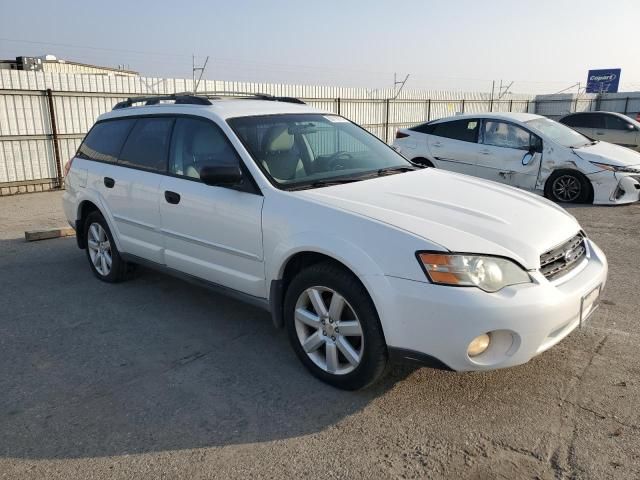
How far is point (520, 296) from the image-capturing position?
2.72 m

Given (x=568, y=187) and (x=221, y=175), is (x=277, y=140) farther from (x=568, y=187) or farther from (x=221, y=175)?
(x=568, y=187)

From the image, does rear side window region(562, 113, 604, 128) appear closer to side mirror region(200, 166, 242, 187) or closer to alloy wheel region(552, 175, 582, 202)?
alloy wheel region(552, 175, 582, 202)

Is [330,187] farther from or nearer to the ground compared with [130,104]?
nearer to the ground

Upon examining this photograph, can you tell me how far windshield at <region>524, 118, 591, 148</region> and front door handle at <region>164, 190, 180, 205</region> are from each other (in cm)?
698

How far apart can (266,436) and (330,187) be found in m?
1.61

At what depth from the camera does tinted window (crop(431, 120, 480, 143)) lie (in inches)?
374

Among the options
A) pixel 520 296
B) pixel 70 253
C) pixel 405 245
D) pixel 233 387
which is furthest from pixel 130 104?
pixel 520 296

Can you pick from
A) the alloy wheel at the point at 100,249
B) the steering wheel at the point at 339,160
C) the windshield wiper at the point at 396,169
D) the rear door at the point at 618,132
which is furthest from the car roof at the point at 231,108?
the rear door at the point at 618,132

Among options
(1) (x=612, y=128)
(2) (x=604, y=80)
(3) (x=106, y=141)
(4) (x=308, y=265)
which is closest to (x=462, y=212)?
(4) (x=308, y=265)

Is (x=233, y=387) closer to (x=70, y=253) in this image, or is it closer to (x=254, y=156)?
(x=254, y=156)

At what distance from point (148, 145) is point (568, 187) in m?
7.02

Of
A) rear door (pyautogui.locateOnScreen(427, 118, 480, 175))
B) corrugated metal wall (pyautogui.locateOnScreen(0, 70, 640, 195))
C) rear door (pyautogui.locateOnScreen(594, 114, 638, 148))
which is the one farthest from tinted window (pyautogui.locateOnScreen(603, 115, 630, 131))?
corrugated metal wall (pyautogui.locateOnScreen(0, 70, 640, 195))

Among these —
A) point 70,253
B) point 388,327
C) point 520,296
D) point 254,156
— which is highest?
point 254,156

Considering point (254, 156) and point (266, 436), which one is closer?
point (266, 436)
